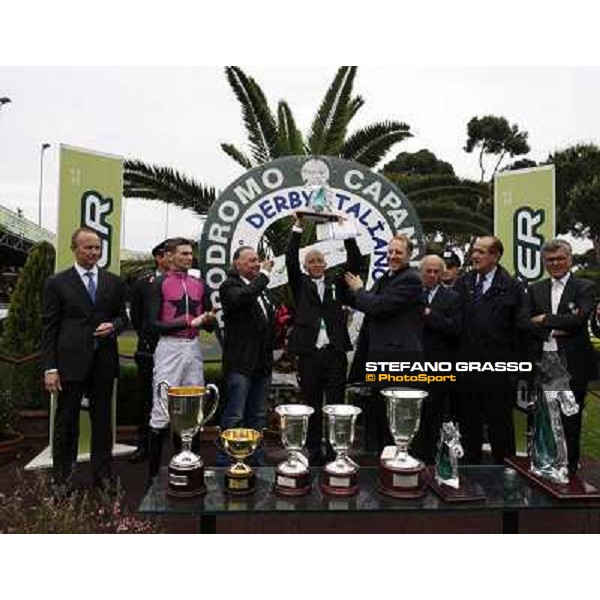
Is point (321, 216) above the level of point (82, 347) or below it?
above

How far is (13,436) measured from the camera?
5.01m

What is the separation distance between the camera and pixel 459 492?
2629 millimetres

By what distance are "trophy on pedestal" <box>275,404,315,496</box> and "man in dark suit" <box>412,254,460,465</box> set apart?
1428 millimetres

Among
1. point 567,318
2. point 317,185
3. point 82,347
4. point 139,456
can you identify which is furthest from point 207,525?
point 317,185

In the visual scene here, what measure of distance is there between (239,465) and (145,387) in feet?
6.95

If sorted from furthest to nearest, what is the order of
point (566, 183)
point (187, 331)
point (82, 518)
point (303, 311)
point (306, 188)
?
point (566, 183)
point (306, 188)
point (303, 311)
point (187, 331)
point (82, 518)

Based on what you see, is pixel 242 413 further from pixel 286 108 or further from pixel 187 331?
pixel 286 108

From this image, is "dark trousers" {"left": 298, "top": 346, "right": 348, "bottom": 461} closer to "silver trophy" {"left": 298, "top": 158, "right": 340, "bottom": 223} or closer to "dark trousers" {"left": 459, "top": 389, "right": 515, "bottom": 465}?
"dark trousers" {"left": 459, "top": 389, "right": 515, "bottom": 465}

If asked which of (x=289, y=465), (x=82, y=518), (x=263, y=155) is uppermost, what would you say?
(x=263, y=155)

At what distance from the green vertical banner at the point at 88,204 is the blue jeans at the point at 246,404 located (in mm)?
1146

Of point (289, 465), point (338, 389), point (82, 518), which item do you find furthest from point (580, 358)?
point (82, 518)

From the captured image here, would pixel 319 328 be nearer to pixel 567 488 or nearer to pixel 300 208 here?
pixel 300 208

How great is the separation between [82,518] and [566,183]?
20.4 m

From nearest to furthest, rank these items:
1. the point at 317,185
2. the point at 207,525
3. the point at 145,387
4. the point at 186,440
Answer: the point at 207,525 < the point at 186,440 < the point at 145,387 < the point at 317,185
